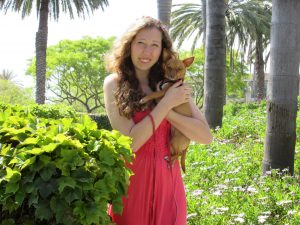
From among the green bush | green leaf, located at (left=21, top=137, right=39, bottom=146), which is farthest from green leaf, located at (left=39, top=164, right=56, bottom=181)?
green leaf, located at (left=21, top=137, right=39, bottom=146)

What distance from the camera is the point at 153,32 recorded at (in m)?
2.17

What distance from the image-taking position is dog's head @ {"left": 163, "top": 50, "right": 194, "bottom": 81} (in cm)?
221

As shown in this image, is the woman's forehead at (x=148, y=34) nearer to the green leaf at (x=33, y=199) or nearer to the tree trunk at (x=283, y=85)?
the green leaf at (x=33, y=199)

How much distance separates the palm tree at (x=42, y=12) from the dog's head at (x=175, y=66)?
602 inches

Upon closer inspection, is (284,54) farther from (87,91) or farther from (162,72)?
(87,91)

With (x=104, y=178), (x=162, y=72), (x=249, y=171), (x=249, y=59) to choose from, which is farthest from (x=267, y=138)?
(x=249, y=59)

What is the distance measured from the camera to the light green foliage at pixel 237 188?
407 centimetres

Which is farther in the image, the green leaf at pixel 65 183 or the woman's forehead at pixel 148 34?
the woman's forehead at pixel 148 34

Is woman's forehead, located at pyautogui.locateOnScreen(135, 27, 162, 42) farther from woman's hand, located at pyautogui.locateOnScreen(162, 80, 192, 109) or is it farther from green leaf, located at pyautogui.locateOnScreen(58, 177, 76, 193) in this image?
green leaf, located at pyautogui.locateOnScreen(58, 177, 76, 193)

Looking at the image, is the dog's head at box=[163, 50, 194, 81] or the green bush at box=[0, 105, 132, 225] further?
the dog's head at box=[163, 50, 194, 81]

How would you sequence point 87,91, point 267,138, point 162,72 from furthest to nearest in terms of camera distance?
point 87,91 → point 267,138 → point 162,72

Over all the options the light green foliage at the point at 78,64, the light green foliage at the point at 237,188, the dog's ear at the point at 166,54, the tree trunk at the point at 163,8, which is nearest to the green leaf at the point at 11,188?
the dog's ear at the point at 166,54

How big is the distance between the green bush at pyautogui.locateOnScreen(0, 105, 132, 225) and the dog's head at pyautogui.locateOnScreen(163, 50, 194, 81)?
2.11ft

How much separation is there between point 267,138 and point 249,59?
23.3m
